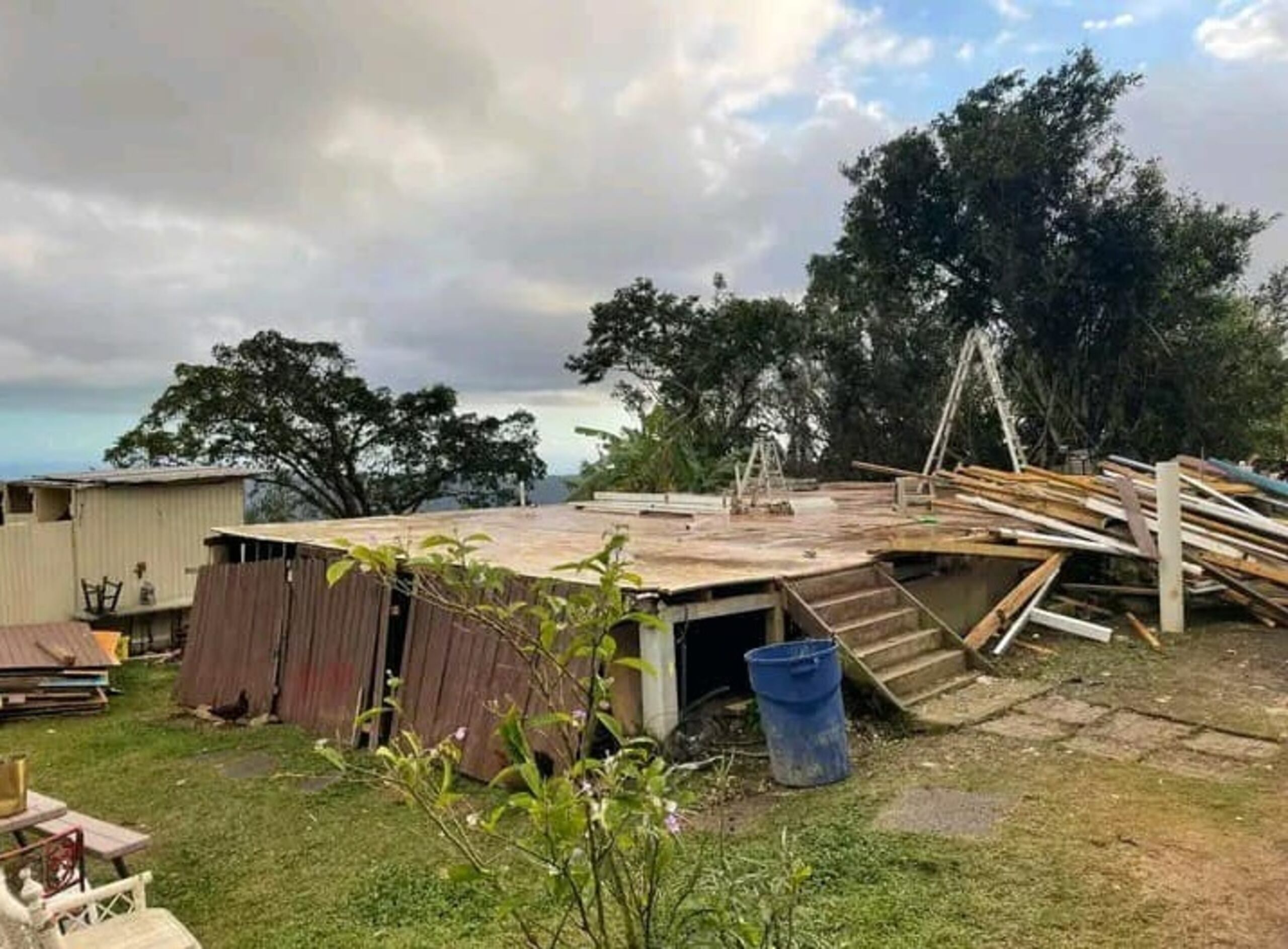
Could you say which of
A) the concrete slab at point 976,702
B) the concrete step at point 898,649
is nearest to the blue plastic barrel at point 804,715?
the concrete slab at point 976,702

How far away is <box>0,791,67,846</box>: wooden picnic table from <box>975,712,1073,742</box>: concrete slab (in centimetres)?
501

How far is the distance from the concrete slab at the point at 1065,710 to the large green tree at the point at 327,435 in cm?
1824

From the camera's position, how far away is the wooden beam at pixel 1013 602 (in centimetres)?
717

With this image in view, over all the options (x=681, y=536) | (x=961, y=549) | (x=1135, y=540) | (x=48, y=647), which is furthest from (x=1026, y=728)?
(x=48, y=647)

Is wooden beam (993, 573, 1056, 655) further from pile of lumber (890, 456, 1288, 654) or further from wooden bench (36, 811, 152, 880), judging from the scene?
wooden bench (36, 811, 152, 880)

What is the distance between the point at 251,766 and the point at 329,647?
48.3 inches

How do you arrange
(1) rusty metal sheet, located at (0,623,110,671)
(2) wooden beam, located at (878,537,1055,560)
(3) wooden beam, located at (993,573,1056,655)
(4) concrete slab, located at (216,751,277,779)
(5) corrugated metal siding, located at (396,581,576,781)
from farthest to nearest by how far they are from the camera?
(1) rusty metal sheet, located at (0,623,110,671) → (2) wooden beam, located at (878,537,1055,560) → (3) wooden beam, located at (993,573,1056,655) → (4) concrete slab, located at (216,751,277,779) → (5) corrugated metal siding, located at (396,581,576,781)

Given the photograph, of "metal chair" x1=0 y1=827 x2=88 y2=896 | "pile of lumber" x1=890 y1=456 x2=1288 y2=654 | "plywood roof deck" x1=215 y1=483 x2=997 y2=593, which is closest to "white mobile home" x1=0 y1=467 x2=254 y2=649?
"plywood roof deck" x1=215 y1=483 x2=997 y2=593

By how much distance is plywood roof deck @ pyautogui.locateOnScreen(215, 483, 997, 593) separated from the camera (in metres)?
6.63

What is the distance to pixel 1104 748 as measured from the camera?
16.6ft

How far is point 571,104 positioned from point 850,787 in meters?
11.1

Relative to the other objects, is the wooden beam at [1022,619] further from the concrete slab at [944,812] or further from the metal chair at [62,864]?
the metal chair at [62,864]

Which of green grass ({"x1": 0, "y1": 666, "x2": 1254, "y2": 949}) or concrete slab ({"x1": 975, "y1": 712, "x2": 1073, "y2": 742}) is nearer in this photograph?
green grass ({"x1": 0, "y1": 666, "x2": 1254, "y2": 949})

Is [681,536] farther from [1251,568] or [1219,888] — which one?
[1219,888]
